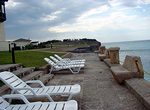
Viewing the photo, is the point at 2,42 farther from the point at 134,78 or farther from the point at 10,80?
the point at 134,78

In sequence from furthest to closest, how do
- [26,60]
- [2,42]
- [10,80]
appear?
[2,42] → [26,60] → [10,80]

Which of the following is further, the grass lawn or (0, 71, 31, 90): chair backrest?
the grass lawn

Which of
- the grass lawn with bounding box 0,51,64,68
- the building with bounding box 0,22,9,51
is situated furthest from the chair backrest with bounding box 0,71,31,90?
the building with bounding box 0,22,9,51

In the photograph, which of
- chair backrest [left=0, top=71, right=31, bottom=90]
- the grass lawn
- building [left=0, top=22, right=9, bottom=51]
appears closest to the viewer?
chair backrest [left=0, top=71, right=31, bottom=90]

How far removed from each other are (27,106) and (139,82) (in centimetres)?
305

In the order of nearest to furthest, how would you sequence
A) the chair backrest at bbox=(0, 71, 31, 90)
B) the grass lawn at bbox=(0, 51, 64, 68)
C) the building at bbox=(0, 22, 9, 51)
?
the chair backrest at bbox=(0, 71, 31, 90) < the grass lawn at bbox=(0, 51, 64, 68) < the building at bbox=(0, 22, 9, 51)

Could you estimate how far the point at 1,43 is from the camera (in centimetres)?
2147

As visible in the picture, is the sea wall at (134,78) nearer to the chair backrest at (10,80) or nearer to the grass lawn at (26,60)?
the chair backrest at (10,80)

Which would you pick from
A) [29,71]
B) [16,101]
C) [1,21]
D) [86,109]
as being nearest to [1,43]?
[1,21]

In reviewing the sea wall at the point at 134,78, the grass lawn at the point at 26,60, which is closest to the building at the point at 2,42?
the grass lawn at the point at 26,60

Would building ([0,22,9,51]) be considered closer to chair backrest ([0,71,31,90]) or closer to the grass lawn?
the grass lawn

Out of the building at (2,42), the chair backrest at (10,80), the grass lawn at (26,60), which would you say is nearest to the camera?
the chair backrest at (10,80)

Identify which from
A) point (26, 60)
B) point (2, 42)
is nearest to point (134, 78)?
point (26, 60)

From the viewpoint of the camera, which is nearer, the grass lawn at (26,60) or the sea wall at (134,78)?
the sea wall at (134,78)
